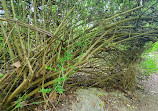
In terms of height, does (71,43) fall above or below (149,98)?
above

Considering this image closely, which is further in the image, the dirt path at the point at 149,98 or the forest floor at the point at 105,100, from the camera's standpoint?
the dirt path at the point at 149,98

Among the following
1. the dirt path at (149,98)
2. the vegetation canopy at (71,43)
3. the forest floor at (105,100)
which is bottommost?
the dirt path at (149,98)

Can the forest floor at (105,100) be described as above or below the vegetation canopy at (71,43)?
below

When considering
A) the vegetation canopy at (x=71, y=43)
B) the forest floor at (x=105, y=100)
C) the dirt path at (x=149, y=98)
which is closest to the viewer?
the vegetation canopy at (x=71, y=43)

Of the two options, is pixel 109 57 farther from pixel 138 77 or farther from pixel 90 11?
pixel 138 77

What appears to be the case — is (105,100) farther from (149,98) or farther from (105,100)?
(149,98)

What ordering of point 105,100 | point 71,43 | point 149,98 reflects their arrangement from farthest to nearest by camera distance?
1. point 149,98
2. point 105,100
3. point 71,43

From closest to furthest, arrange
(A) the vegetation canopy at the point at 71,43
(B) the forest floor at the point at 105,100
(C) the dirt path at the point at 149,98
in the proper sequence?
(A) the vegetation canopy at the point at 71,43 → (B) the forest floor at the point at 105,100 → (C) the dirt path at the point at 149,98

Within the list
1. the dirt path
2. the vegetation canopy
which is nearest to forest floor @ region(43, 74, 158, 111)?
the dirt path

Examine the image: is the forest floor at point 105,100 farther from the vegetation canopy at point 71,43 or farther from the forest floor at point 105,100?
the vegetation canopy at point 71,43

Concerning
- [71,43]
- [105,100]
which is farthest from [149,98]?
[71,43]

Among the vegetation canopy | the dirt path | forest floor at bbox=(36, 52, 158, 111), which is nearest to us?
the vegetation canopy

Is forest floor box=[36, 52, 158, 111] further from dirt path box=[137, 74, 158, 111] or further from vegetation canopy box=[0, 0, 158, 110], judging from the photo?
vegetation canopy box=[0, 0, 158, 110]

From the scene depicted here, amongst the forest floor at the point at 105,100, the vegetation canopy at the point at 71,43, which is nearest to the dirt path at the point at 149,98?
the forest floor at the point at 105,100
